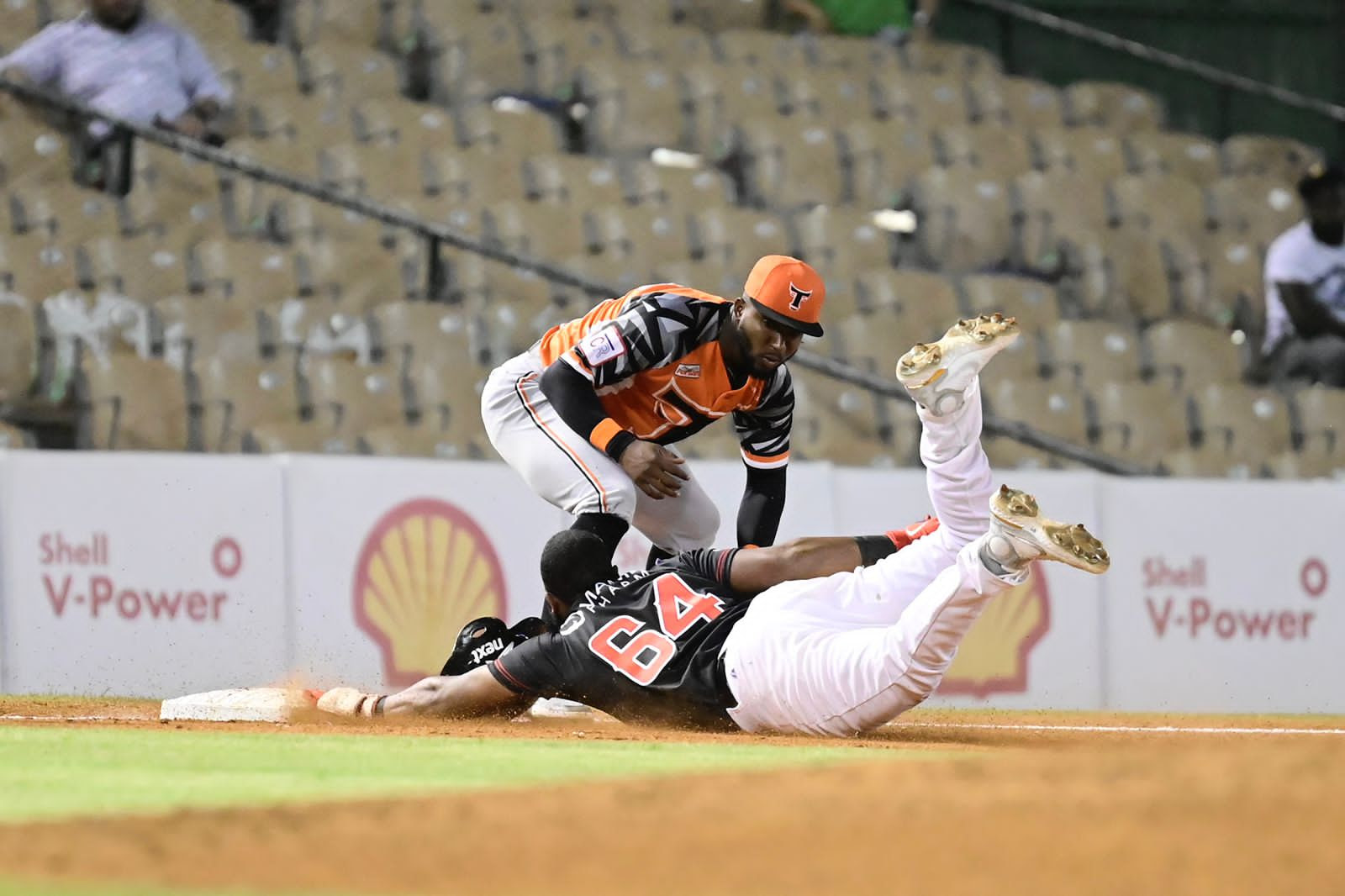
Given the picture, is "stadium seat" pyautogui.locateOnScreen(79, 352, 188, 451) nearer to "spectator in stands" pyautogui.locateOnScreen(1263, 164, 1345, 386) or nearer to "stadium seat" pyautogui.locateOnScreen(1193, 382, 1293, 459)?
"stadium seat" pyautogui.locateOnScreen(1193, 382, 1293, 459)

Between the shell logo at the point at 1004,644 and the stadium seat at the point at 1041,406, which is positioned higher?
the stadium seat at the point at 1041,406

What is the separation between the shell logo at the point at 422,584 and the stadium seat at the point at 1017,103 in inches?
295

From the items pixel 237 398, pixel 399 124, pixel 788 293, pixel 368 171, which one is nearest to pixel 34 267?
pixel 237 398

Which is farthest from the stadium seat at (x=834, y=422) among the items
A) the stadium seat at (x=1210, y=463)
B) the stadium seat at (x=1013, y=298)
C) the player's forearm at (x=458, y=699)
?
the player's forearm at (x=458, y=699)

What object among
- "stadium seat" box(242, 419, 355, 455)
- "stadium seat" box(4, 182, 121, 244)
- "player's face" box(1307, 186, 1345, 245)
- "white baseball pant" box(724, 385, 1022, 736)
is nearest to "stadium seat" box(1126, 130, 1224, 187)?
"player's face" box(1307, 186, 1345, 245)

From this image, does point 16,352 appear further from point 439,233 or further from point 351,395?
point 439,233

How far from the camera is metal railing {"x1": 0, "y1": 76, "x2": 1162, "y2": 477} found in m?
10.6

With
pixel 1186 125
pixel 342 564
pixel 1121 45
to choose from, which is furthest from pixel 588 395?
pixel 1186 125

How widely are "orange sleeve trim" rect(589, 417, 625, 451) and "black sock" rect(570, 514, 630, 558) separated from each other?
0.27 meters

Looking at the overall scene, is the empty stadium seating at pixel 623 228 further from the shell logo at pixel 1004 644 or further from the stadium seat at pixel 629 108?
the shell logo at pixel 1004 644

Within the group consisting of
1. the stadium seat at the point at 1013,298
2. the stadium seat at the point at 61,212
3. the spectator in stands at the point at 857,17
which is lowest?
the stadium seat at the point at 1013,298

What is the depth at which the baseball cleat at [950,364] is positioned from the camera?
6172 mm

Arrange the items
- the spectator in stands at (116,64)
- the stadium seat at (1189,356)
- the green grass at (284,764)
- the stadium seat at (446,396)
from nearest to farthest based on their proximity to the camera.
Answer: the green grass at (284,764) → the stadium seat at (446,396) → the spectator in stands at (116,64) → the stadium seat at (1189,356)

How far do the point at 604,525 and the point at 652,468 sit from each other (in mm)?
285
